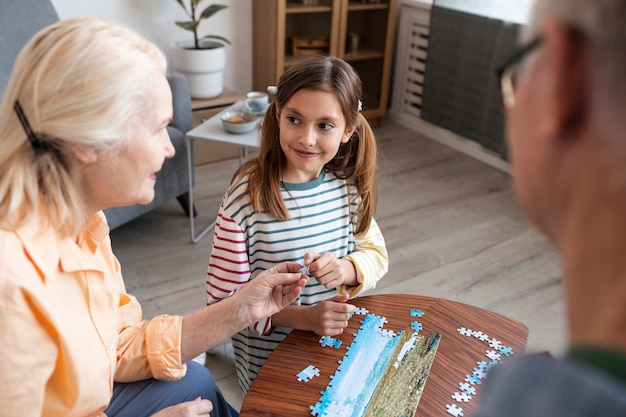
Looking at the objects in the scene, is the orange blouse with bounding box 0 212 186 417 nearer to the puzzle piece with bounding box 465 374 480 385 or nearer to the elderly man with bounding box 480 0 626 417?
the puzzle piece with bounding box 465 374 480 385

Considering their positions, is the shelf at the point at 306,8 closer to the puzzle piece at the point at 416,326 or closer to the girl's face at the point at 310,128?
the girl's face at the point at 310,128

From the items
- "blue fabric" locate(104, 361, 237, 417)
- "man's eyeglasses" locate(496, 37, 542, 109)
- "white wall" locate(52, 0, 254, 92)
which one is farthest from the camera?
"white wall" locate(52, 0, 254, 92)

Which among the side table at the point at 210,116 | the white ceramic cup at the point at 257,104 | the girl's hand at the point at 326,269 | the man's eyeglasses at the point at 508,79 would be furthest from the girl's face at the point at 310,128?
the side table at the point at 210,116

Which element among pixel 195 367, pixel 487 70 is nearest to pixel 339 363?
pixel 195 367

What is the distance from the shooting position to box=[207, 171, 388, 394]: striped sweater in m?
1.40

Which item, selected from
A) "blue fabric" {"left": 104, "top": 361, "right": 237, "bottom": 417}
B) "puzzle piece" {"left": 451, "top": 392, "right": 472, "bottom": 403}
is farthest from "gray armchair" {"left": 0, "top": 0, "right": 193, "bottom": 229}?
"puzzle piece" {"left": 451, "top": 392, "right": 472, "bottom": 403}

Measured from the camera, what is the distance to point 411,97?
4586 millimetres

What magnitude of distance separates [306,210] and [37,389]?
30.3 inches

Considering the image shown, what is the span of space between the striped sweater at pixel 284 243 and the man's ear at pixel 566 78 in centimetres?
105

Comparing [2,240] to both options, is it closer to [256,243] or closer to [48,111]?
[48,111]

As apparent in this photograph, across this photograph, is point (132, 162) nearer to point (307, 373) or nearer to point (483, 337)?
point (307, 373)

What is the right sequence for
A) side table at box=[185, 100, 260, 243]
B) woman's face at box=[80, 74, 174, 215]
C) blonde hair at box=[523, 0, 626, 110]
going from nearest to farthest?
blonde hair at box=[523, 0, 626, 110]
woman's face at box=[80, 74, 174, 215]
side table at box=[185, 100, 260, 243]

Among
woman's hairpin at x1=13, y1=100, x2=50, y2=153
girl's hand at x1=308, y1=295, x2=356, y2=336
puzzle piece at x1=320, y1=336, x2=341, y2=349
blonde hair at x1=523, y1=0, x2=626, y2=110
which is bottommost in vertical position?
puzzle piece at x1=320, y1=336, x2=341, y2=349

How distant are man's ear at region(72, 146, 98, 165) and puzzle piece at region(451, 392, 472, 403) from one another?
2.71ft
